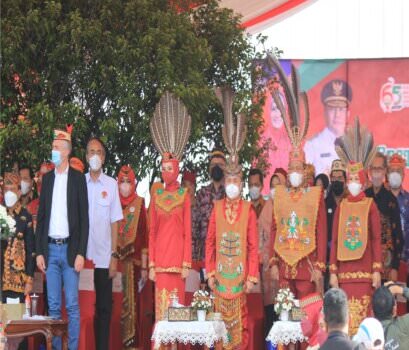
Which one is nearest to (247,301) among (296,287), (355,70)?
(296,287)

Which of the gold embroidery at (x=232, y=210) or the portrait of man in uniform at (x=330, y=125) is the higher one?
the portrait of man in uniform at (x=330, y=125)

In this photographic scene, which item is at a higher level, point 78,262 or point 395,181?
point 395,181

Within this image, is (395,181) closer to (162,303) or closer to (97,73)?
(162,303)

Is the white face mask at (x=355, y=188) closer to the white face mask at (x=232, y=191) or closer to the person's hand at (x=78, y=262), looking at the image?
the white face mask at (x=232, y=191)

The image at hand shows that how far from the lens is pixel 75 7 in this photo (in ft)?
46.8

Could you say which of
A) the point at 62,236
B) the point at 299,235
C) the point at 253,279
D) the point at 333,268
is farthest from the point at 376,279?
the point at 62,236

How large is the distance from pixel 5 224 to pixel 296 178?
2841mm

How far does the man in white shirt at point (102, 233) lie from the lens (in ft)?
40.5

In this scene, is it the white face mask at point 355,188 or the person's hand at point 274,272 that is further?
the person's hand at point 274,272

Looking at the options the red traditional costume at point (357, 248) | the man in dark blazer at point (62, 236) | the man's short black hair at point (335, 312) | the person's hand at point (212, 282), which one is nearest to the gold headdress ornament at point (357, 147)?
the red traditional costume at point (357, 248)

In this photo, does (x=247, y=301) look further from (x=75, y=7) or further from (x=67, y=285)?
(x=75, y=7)

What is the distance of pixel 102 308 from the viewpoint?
40.5ft

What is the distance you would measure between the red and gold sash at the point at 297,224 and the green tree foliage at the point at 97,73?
81.9 inches

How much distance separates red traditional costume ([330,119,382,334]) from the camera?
1197 centimetres
